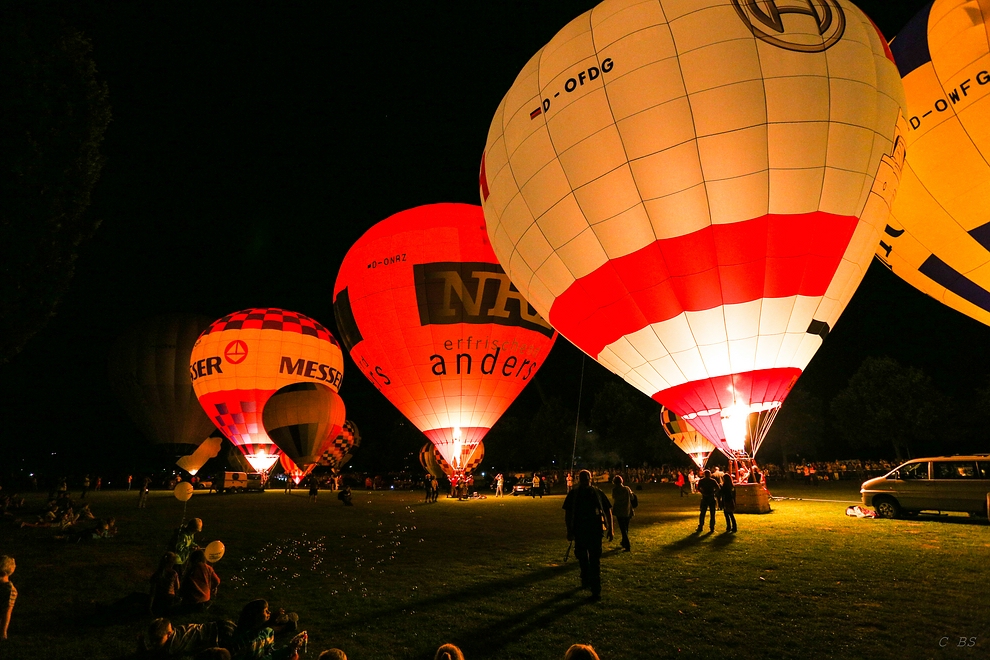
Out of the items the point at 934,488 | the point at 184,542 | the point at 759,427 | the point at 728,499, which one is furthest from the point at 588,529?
the point at 934,488

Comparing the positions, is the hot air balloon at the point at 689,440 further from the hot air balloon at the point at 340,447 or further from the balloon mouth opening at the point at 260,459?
the hot air balloon at the point at 340,447

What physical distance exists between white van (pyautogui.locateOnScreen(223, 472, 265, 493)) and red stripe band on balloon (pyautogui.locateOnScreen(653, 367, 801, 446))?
2503cm

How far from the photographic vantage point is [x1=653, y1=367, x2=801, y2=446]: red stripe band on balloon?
9913mm

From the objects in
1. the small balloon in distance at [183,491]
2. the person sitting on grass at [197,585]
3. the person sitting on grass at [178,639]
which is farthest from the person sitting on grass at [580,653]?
the small balloon in distance at [183,491]

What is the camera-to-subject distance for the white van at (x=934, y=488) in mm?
11234

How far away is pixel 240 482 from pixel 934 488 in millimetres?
28918

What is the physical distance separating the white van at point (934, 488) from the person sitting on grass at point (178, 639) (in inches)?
515

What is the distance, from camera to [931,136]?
35.2ft

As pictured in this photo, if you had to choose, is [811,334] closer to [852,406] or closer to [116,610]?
[116,610]

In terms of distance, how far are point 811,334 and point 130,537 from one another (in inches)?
509

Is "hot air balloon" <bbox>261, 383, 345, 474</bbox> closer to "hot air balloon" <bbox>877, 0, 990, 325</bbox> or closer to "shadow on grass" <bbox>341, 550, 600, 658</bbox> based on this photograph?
"shadow on grass" <bbox>341, 550, 600, 658</bbox>

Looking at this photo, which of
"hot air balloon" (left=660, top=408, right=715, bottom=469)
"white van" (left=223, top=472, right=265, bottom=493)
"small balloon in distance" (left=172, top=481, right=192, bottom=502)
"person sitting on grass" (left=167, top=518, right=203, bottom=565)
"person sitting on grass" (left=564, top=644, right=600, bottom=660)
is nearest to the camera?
"person sitting on grass" (left=564, top=644, right=600, bottom=660)

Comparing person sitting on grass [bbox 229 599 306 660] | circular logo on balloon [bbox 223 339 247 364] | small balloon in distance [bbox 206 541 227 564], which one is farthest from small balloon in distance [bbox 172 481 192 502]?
circular logo on balloon [bbox 223 339 247 364]

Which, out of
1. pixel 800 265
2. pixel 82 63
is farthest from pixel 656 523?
pixel 82 63
